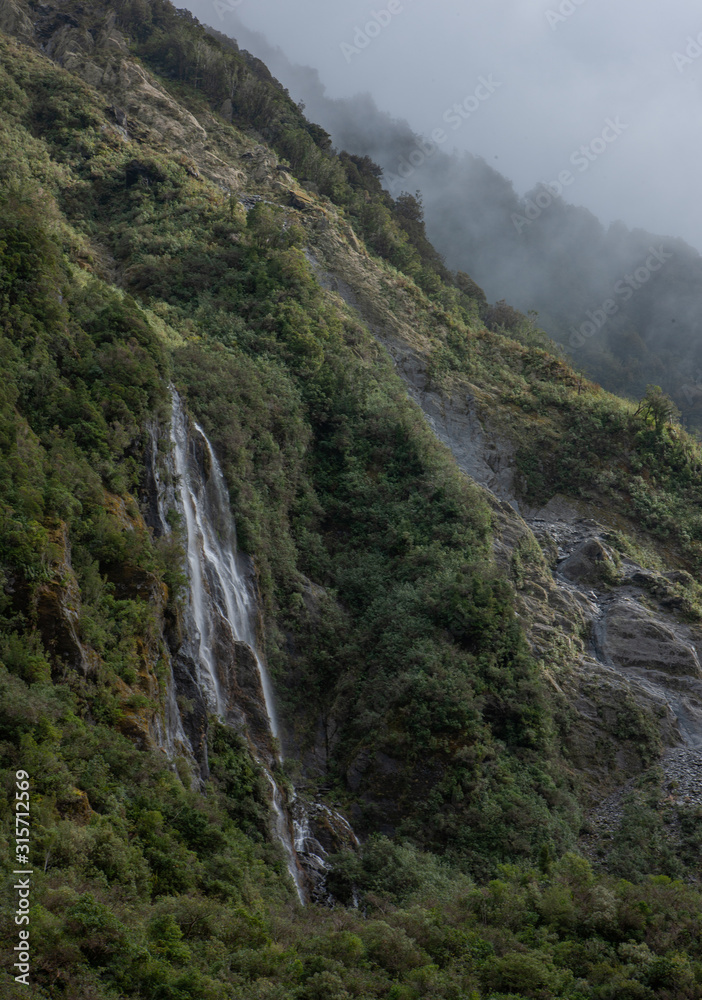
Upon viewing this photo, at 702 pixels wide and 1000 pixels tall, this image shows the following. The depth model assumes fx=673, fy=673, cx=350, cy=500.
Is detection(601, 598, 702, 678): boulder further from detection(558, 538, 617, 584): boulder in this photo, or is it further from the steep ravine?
detection(558, 538, 617, 584): boulder

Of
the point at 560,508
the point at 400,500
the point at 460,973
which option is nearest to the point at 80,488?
the point at 460,973

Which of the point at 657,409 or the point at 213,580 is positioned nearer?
the point at 213,580

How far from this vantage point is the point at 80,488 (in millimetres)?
10555

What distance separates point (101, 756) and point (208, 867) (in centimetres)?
198

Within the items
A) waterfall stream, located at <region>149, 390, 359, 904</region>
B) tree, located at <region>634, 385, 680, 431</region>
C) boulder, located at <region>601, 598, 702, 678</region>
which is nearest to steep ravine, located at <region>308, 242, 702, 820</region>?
boulder, located at <region>601, 598, 702, 678</region>

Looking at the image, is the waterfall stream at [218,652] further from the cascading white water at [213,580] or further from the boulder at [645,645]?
the boulder at [645,645]

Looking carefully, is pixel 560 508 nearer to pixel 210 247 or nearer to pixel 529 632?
pixel 529 632

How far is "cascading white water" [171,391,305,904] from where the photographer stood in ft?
39.8

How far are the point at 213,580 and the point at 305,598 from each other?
14.1 ft

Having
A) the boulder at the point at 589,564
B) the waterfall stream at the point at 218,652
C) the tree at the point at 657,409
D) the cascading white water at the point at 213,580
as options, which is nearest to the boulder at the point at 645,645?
the boulder at the point at 589,564

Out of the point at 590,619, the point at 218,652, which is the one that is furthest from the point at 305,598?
the point at 590,619

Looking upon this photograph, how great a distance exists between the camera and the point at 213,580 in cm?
1370

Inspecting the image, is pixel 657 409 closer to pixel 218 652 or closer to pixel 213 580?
pixel 213 580

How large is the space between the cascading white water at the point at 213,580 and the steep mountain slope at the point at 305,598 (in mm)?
248
